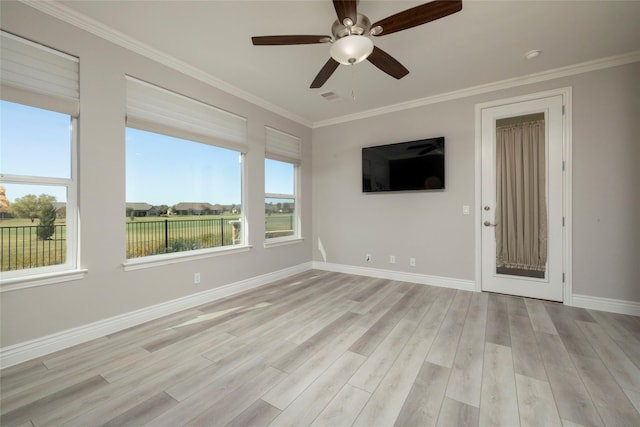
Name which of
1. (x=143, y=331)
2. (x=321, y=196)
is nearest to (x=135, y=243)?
(x=143, y=331)

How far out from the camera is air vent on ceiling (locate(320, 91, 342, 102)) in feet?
11.9

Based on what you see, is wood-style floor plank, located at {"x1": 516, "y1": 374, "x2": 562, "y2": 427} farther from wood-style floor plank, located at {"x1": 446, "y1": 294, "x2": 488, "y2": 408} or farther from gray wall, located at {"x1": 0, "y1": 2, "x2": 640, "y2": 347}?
gray wall, located at {"x1": 0, "y1": 2, "x2": 640, "y2": 347}

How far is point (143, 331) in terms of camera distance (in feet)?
8.10

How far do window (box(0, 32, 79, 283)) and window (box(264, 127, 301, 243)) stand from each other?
2.29 m

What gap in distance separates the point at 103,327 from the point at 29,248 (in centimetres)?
87

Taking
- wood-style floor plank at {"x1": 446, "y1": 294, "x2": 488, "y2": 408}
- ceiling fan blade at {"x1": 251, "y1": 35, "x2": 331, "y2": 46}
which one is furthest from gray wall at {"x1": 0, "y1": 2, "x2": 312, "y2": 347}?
wood-style floor plank at {"x1": 446, "y1": 294, "x2": 488, "y2": 408}

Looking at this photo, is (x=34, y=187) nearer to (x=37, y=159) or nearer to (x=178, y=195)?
(x=37, y=159)

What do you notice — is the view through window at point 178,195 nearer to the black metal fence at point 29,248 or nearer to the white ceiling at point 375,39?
the black metal fence at point 29,248

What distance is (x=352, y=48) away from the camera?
191 cm

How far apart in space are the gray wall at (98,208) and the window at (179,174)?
144 millimetres

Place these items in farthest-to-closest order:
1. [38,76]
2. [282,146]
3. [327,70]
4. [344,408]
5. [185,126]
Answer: [282,146], [185,126], [327,70], [38,76], [344,408]

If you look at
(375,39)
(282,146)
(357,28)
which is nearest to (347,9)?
(357,28)

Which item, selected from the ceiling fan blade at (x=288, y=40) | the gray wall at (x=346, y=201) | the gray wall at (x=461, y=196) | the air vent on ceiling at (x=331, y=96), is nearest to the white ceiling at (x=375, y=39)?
the air vent on ceiling at (x=331, y=96)

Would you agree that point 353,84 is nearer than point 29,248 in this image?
No
